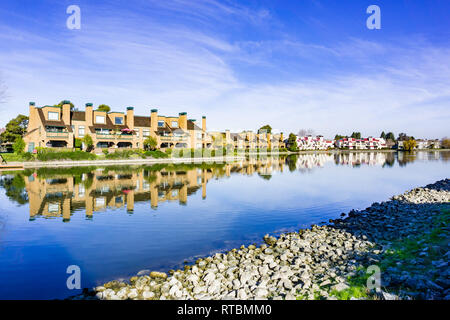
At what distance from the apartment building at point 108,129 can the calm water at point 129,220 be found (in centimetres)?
2447

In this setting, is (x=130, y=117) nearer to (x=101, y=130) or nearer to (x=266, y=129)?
(x=101, y=130)

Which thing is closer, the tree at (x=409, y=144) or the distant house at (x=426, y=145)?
the tree at (x=409, y=144)

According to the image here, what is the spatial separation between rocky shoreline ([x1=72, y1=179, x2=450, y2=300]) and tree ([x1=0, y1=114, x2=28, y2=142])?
5900 cm

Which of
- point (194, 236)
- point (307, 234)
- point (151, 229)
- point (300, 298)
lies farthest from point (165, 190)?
point (300, 298)

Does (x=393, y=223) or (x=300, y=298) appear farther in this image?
(x=393, y=223)

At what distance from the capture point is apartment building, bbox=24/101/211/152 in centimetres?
4759

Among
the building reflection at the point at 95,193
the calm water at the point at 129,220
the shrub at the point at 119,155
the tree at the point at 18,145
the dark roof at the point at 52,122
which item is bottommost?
the calm water at the point at 129,220

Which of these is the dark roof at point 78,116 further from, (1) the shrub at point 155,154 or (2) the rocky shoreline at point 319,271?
(2) the rocky shoreline at point 319,271

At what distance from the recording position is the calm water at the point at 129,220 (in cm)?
898

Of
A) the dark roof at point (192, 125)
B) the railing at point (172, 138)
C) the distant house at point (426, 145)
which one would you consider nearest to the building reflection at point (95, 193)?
the railing at point (172, 138)

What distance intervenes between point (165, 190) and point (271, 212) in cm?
1028

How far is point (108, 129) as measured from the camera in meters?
54.9

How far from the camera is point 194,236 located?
12.1 meters
